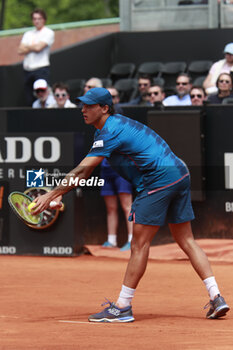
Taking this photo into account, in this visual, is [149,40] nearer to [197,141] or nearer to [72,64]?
[72,64]

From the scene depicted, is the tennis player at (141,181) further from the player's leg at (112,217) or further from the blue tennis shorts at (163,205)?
the player's leg at (112,217)

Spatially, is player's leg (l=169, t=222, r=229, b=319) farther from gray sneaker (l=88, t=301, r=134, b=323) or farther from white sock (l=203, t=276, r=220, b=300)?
gray sneaker (l=88, t=301, r=134, b=323)

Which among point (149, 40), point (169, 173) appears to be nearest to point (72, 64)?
point (149, 40)

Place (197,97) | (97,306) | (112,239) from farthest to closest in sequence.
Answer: (197,97)
(112,239)
(97,306)

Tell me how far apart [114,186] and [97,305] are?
420 cm

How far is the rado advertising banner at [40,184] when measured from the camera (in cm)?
1241

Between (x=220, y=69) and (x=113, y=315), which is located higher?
(x=220, y=69)

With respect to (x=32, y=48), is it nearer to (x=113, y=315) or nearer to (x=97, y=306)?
(x=97, y=306)

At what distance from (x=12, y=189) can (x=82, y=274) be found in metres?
2.30

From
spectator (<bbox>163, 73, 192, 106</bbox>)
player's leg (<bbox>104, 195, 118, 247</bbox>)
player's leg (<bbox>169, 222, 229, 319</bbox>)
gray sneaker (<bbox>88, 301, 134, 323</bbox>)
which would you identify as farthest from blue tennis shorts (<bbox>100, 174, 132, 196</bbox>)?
gray sneaker (<bbox>88, 301, 134, 323</bbox>)

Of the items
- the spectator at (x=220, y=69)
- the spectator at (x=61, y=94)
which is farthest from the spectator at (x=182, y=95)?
the spectator at (x=61, y=94)

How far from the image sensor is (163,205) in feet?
24.9

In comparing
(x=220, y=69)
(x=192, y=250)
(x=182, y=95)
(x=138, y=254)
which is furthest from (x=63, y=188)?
(x=220, y=69)

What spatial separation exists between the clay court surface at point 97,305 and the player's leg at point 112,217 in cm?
41
